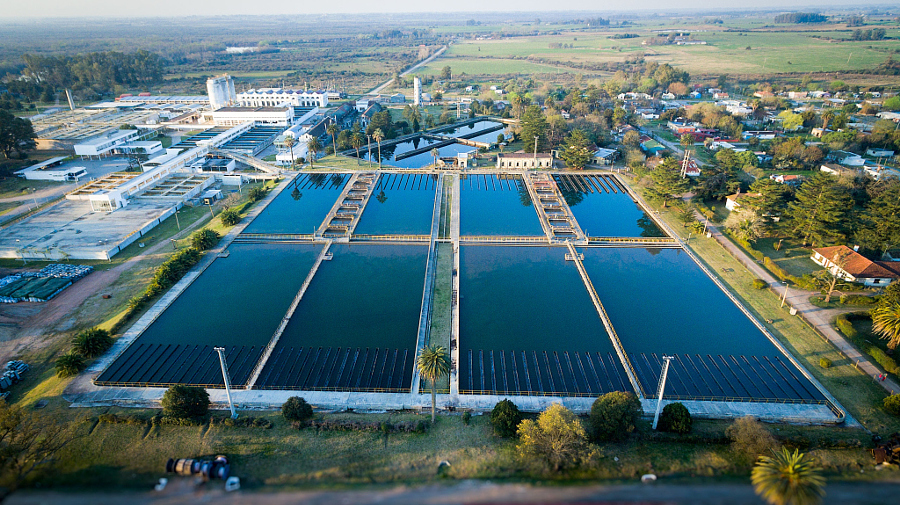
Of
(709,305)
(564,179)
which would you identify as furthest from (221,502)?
(564,179)

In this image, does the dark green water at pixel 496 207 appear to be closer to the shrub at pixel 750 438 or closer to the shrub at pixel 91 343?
the shrub at pixel 750 438

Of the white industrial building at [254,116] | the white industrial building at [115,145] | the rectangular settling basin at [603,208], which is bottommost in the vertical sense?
the rectangular settling basin at [603,208]

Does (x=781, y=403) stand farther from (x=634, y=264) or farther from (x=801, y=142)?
(x=801, y=142)

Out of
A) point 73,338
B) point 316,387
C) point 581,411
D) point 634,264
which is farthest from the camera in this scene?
point 634,264

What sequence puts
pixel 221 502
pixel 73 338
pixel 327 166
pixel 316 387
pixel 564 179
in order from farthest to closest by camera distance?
pixel 327 166 → pixel 564 179 → pixel 73 338 → pixel 316 387 → pixel 221 502

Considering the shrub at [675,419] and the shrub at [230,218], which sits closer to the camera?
the shrub at [675,419]

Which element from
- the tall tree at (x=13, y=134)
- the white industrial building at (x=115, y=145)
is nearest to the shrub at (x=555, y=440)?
the white industrial building at (x=115, y=145)

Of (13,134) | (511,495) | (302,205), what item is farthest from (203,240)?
(13,134)
